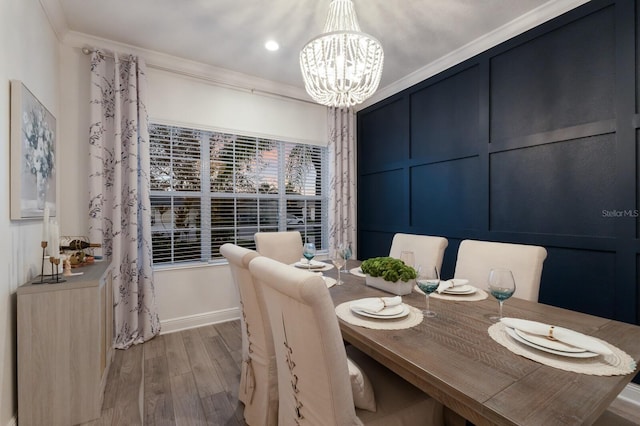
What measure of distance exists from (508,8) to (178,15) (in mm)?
2551

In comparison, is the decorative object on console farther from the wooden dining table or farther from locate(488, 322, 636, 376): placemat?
locate(488, 322, 636, 376): placemat

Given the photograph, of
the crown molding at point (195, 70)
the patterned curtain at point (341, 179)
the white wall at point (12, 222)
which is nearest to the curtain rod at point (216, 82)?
the crown molding at point (195, 70)

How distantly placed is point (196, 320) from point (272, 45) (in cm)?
281

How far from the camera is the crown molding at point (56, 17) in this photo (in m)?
2.14

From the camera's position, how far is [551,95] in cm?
230

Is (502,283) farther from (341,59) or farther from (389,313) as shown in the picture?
(341,59)

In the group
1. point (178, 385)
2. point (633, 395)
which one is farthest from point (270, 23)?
point (633, 395)

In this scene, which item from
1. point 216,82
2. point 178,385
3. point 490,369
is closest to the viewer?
point 490,369

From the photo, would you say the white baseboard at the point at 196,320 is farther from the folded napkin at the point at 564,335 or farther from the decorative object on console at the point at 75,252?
the folded napkin at the point at 564,335

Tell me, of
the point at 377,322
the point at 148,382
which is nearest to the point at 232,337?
the point at 148,382

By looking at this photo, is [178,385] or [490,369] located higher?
[490,369]

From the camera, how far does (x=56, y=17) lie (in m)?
2.31

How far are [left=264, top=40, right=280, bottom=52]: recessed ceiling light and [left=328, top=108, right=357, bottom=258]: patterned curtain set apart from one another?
1302 mm

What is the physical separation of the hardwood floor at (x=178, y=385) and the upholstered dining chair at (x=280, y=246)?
2.85 feet
